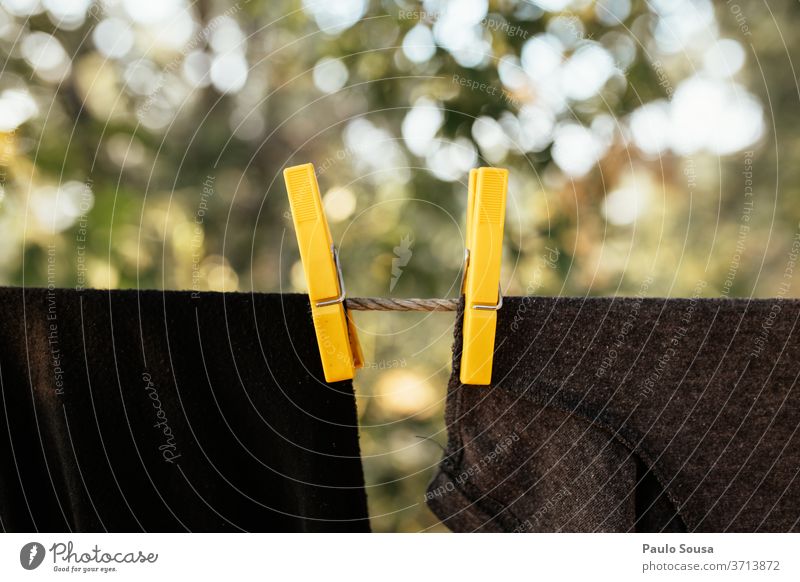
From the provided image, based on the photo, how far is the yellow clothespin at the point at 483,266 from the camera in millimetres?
428

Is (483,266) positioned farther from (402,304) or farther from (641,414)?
(641,414)

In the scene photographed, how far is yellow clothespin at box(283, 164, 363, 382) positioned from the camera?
42cm

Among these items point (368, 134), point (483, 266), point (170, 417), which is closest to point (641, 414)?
point (483, 266)

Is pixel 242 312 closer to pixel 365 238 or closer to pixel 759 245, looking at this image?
pixel 365 238

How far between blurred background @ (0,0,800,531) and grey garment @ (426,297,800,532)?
451mm

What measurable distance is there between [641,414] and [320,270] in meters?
0.28

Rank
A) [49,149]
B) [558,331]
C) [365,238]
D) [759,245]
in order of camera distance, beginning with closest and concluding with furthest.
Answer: [558,331] < [49,149] < [365,238] < [759,245]

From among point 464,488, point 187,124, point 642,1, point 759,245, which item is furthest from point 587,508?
point 759,245

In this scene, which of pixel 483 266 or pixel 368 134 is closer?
pixel 483 266

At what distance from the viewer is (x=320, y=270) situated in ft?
1.39

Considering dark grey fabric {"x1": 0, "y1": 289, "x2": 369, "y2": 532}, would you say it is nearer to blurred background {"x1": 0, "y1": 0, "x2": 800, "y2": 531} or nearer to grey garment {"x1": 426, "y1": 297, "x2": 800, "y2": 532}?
grey garment {"x1": 426, "y1": 297, "x2": 800, "y2": 532}

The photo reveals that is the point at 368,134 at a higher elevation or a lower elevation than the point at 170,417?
higher
